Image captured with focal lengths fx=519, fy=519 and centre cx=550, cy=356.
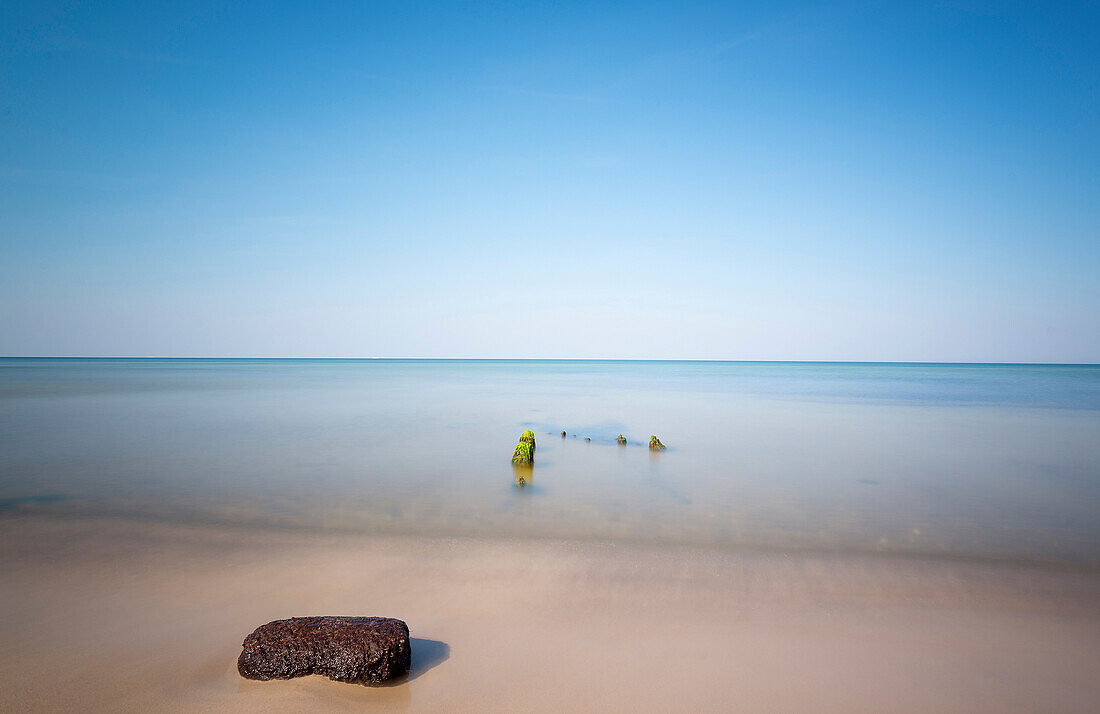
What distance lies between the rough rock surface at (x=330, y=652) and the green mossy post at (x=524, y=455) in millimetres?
8088

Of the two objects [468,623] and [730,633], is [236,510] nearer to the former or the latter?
[468,623]

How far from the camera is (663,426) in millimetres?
19844

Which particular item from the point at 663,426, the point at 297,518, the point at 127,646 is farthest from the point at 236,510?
the point at 663,426

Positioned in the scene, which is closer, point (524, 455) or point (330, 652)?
point (330, 652)

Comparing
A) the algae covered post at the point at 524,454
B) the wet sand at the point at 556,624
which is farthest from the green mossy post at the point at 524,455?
the wet sand at the point at 556,624

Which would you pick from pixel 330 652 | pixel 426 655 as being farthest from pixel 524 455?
pixel 330 652

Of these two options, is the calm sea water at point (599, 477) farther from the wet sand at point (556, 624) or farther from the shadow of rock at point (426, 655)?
the shadow of rock at point (426, 655)

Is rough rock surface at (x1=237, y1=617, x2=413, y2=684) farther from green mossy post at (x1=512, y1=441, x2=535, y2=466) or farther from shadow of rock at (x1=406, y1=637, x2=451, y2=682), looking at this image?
green mossy post at (x1=512, y1=441, x2=535, y2=466)

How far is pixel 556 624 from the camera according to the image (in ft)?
15.7

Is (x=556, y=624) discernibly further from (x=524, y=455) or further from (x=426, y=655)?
(x=524, y=455)

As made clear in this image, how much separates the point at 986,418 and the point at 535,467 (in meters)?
21.8

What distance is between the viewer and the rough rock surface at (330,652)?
379 centimetres

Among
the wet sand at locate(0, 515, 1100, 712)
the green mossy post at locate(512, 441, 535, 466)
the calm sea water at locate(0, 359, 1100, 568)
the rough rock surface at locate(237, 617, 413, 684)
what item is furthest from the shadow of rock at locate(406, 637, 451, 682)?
the green mossy post at locate(512, 441, 535, 466)

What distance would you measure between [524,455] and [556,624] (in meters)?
7.38
